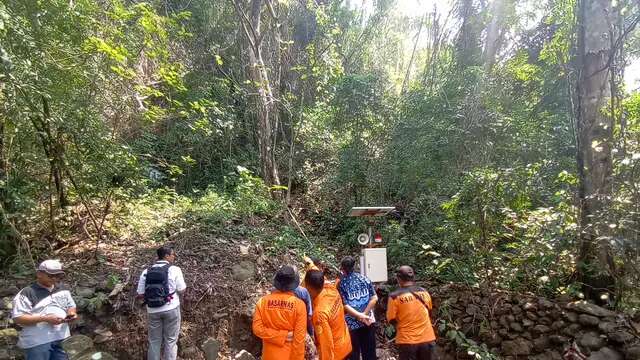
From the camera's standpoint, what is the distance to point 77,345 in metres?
5.01

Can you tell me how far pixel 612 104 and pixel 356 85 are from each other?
505 centimetres

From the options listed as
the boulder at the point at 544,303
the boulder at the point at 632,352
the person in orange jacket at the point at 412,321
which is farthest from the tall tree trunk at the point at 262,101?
the boulder at the point at 632,352

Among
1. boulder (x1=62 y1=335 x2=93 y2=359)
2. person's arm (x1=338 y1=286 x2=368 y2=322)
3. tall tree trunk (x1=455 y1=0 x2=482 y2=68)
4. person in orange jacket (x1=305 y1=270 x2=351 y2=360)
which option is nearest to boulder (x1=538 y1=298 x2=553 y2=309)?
person's arm (x1=338 y1=286 x2=368 y2=322)

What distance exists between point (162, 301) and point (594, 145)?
19.9 feet

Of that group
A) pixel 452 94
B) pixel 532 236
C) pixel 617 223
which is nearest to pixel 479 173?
pixel 532 236

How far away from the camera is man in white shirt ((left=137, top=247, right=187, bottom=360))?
15.0 feet

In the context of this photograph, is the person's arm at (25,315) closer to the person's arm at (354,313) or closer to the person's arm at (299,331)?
the person's arm at (299,331)

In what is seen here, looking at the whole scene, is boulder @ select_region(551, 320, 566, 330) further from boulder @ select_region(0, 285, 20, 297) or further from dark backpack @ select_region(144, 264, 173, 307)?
boulder @ select_region(0, 285, 20, 297)

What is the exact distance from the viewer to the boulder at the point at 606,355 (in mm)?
4770

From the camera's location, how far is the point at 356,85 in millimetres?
9055

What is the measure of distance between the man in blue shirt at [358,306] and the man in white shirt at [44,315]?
2.91 meters

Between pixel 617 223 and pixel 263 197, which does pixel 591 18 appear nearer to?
pixel 617 223

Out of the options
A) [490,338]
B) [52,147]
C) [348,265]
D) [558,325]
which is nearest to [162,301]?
[348,265]

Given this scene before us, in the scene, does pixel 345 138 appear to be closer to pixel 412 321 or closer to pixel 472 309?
pixel 472 309
